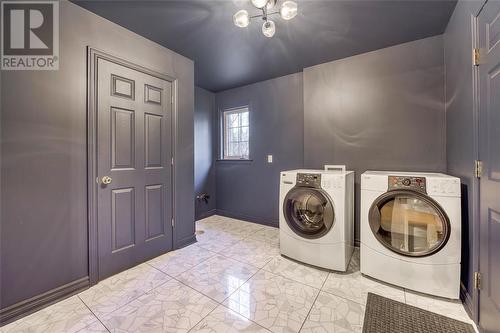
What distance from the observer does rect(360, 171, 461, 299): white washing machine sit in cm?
151

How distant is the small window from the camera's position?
3641mm

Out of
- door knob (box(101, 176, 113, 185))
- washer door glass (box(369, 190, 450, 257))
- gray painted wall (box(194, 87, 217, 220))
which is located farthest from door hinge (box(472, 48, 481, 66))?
gray painted wall (box(194, 87, 217, 220))

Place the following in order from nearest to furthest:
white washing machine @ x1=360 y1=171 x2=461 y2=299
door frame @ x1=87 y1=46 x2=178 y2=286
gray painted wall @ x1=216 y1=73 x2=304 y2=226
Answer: white washing machine @ x1=360 y1=171 x2=461 y2=299, door frame @ x1=87 y1=46 x2=178 y2=286, gray painted wall @ x1=216 y1=73 x2=304 y2=226

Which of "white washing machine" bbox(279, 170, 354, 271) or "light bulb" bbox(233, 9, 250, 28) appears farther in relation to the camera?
"white washing machine" bbox(279, 170, 354, 271)

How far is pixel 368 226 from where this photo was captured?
1.81 meters

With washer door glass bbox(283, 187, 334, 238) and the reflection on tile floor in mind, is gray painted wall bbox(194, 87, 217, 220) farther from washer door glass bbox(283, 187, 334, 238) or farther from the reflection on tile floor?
washer door glass bbox(283, 187, 334, 238)

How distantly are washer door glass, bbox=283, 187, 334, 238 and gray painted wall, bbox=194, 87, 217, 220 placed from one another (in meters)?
1.96

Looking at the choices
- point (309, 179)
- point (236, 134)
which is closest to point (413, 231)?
point (309, 179)

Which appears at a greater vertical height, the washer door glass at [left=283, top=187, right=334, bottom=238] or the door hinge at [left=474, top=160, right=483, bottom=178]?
the door hinge at [left=474, top=160, right=483, bottom=178]

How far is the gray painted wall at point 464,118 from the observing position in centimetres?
139

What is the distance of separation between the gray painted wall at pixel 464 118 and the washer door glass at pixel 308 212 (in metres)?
0.93

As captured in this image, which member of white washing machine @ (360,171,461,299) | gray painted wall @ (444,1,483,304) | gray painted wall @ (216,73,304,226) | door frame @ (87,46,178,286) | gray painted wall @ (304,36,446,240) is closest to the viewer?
gray painted wall @ (444,1,483,304)

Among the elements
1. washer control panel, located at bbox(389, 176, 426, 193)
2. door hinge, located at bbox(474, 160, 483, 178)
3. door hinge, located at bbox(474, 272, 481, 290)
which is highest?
door hinge, located at bbox(474, 160, 483, 178)

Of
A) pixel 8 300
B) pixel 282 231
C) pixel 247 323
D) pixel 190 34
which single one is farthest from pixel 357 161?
pixel 8 300
